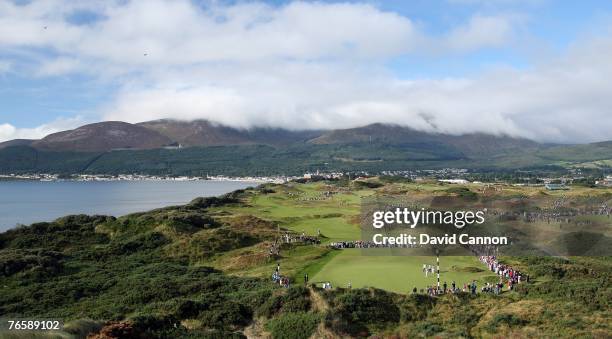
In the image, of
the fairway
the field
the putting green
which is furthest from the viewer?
the putting green

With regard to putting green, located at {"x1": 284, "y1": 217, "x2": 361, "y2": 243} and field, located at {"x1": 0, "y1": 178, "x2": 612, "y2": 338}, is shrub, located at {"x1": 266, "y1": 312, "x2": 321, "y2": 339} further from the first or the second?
putting green, located at {"x1": 284, "y1": 217, "x2": 361, "y2": 243}

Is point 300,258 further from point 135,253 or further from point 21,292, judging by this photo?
point 21,292

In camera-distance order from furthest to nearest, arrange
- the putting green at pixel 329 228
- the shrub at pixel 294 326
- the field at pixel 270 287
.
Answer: the putting green at pixel 329 228
the field at pixel 270 287
the shrub at pixel 294 326

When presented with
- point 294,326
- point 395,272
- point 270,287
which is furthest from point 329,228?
point 294,326

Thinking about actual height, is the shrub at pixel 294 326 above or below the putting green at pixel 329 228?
above

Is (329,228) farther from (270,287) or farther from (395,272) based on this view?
(270,287)

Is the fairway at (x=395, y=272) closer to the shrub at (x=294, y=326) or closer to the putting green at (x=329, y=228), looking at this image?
the shrub at (x=294, y=326)

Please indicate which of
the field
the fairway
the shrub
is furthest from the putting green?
the shrub

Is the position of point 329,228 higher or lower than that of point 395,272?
lower

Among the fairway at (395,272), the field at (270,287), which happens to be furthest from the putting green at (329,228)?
the fairway at (395,272)
